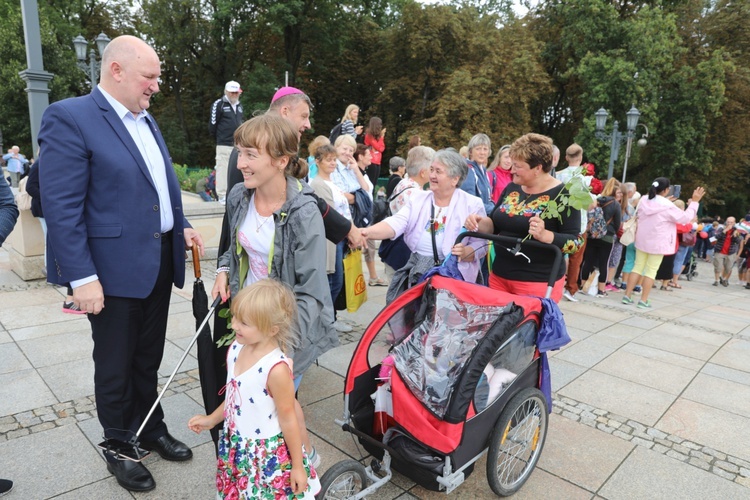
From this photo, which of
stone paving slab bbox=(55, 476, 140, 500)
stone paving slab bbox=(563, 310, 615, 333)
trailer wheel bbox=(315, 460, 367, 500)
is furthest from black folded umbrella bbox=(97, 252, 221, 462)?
stone paving slab bbox=(563, 310, 615, 333)

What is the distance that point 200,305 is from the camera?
2.54 metres

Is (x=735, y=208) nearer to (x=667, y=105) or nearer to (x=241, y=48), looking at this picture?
(x=667, y=105)

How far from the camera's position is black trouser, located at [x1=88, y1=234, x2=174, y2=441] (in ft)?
8.02

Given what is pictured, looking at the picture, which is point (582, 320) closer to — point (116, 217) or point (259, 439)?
point (259, 439)

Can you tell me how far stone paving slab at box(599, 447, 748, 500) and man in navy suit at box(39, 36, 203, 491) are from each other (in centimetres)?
263

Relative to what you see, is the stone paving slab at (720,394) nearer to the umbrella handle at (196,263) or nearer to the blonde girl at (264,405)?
the blonde girl at (264,405)

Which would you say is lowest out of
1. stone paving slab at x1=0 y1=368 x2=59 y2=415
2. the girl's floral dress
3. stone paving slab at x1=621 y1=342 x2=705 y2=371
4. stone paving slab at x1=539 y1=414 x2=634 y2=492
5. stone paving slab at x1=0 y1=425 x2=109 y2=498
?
stone paving slab at x1=621 y1=342 x2=705 y2=371

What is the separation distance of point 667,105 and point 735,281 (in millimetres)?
11700

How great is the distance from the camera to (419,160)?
4836 mm

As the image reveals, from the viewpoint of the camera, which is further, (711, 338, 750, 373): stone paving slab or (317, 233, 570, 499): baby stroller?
(711, 338, 750, 373): stone paving slab

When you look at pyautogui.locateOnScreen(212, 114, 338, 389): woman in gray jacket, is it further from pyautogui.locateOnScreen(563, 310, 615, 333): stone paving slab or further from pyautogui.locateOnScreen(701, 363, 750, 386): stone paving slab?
pyautogui.locateOnScreen(563, 310, 615, 333): stone paving slab

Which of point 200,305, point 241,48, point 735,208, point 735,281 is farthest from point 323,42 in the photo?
point 735,208

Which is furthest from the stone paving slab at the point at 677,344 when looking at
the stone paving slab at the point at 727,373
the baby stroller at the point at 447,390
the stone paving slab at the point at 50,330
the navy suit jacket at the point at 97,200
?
the stone paving slab at the point at 50,330

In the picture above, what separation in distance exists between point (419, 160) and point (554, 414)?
256cm
